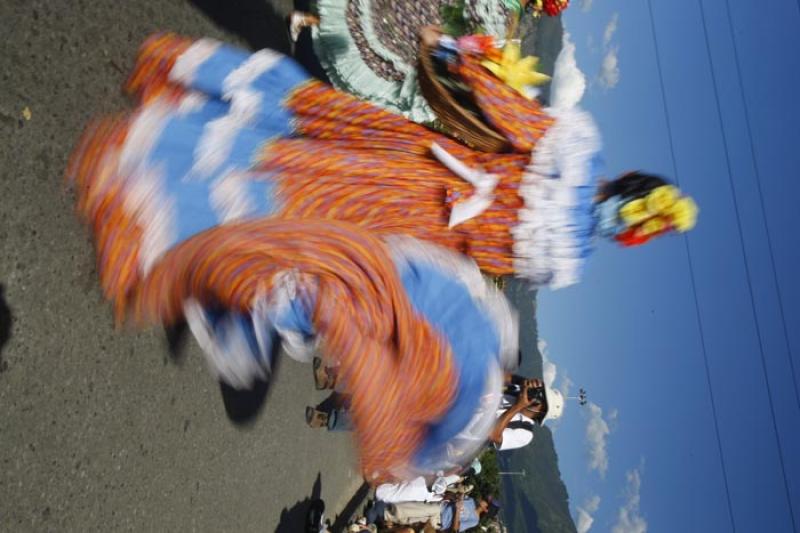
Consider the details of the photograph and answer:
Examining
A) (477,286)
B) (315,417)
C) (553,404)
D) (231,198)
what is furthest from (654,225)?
(553,404)

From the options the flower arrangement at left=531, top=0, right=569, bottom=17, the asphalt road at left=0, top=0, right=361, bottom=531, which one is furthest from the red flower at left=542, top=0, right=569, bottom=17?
the asphalt road at left=0, top=0, right=361, bottom=531

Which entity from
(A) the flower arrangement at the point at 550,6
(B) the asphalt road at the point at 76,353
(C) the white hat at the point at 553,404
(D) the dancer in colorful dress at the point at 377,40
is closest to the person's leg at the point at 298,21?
(D) the dancer in colorful dress at the point at 377,40

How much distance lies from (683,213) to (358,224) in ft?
2.67

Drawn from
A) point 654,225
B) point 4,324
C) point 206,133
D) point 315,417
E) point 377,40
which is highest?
point 377,40

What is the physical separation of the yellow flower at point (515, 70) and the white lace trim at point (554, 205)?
0.24 metres

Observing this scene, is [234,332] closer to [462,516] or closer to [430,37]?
[430,37]

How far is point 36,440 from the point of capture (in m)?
2.20

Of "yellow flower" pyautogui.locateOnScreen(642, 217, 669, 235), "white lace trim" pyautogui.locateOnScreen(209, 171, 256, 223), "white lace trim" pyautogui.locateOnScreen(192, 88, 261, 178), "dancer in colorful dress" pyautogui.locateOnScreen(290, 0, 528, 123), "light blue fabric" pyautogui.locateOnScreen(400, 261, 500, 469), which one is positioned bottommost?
"light blue fabric" pyautogui.locateOnScreen(400, 261, 500, 469)

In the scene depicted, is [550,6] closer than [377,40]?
No

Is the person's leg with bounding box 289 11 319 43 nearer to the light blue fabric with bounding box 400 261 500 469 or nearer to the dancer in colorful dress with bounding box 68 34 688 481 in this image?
the dancer in colorful dress with bounding box 68 34 688 481

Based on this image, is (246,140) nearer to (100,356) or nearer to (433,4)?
(100,356)

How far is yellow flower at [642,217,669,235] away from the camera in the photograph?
62.8 inches

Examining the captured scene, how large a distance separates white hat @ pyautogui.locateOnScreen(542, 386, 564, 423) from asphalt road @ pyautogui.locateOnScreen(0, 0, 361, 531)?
321 centimetres

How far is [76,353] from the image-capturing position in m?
2.40
